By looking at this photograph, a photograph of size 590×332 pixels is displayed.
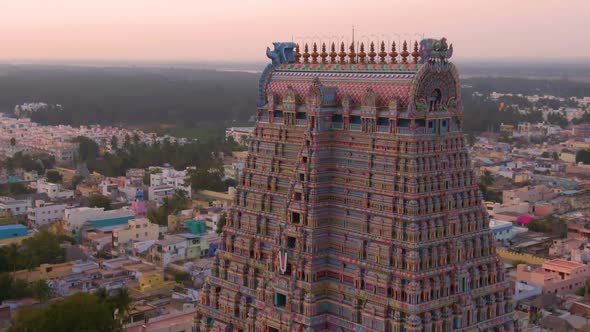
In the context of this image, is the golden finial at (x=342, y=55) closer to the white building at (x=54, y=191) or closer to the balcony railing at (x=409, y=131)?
the balcony railing at (x=409, y=131)

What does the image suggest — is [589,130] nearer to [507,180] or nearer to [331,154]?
[507,180]

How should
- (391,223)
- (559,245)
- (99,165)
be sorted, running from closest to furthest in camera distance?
(391,223) < (559,245) < (99,165)

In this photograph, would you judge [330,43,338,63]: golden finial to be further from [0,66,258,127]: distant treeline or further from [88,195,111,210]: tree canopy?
[0,66,258,127]: distant treeline

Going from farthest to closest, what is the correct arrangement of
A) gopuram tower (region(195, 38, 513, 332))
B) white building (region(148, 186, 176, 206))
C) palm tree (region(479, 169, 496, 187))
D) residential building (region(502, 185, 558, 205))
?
palm tree (region(479, 169, 496, 187)) → white building (region(148, 186, 176, 206)) → residential building (region(502, 185, 558, 205)) → gopuram tower (region(195, 38, 513, 332))

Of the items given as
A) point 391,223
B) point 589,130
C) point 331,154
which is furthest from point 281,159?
point 589,130

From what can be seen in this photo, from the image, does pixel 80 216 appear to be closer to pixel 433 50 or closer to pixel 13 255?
pixel 13 255

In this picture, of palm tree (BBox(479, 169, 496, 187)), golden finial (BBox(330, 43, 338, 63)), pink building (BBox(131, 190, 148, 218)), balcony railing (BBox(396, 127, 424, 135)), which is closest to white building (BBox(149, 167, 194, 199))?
pink building (BBox(131, 190, 148, 218))

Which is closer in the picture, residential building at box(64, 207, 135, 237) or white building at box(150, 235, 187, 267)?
white building at box(150, 235, 187, 267)
